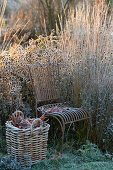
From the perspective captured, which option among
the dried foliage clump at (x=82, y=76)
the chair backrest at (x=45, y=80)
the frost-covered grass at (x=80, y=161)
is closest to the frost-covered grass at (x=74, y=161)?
the frost-covered grass at (x=80, y=161)

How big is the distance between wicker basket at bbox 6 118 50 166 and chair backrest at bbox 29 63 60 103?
72 centimetres

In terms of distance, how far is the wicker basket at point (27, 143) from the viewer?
2.51m

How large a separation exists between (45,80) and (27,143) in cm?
108

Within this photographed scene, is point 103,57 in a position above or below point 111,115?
above

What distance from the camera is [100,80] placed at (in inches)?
122

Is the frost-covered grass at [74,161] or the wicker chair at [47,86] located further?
the wicker chair at [47,86]

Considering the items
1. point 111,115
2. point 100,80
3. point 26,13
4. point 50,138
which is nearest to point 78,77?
point 100,80

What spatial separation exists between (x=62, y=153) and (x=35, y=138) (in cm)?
47

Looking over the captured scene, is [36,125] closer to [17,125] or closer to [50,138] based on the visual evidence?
[17,125]

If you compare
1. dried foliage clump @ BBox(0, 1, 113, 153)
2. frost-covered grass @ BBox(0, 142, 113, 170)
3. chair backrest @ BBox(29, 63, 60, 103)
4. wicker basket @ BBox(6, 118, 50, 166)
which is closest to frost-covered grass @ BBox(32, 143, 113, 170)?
frost-covered grass @ BBox(0, 142, 113, 170)

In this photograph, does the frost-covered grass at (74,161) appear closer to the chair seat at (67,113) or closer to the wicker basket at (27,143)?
the wicker basket at (27,143)

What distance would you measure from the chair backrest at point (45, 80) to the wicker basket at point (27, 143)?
0.72m

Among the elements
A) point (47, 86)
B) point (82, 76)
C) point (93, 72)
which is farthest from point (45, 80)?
point (93, 72)

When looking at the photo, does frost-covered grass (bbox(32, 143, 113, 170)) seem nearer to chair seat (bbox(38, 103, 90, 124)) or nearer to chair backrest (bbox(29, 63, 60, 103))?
chair seat (bbox(38, 103, 90, 124))
